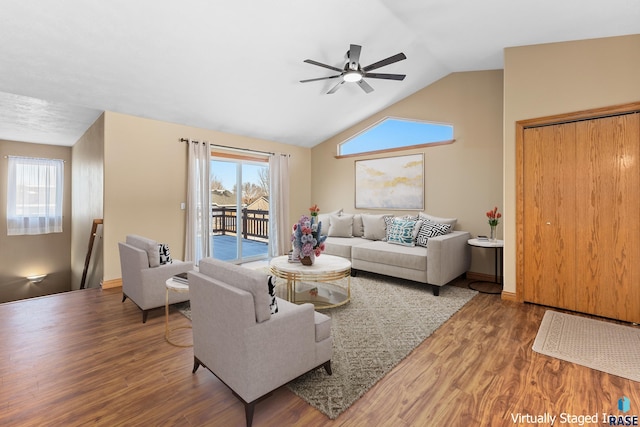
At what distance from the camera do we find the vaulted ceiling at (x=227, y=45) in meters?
2.72

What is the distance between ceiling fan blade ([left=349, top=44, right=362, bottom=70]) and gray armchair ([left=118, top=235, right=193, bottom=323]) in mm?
2781

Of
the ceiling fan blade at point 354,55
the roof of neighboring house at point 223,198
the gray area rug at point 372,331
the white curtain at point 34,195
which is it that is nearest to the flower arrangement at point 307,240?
the gray area rug at point 372,331

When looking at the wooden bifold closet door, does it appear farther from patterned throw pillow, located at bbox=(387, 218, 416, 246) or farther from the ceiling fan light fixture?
the ceiling fan light fixture

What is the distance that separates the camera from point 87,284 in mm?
5176

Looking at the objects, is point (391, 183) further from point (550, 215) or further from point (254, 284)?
point (254, 284)

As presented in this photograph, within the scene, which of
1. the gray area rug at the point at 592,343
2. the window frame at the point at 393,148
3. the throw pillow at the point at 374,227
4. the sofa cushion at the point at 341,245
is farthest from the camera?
the throw pillow at the point at 374,227

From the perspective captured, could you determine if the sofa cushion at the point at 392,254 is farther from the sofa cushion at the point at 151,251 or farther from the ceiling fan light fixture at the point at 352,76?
Result: the sofa cushion at the point at 151,251

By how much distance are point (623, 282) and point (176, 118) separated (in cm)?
584

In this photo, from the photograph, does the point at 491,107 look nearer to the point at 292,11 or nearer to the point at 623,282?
the point at 623,282

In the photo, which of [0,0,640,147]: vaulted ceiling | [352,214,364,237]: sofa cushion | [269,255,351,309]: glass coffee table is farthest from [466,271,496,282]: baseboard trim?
[0,0,640,147]: vaulted ceiling

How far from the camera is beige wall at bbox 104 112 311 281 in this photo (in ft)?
13.6

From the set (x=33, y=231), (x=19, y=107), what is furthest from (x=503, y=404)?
(x=33, y=231)

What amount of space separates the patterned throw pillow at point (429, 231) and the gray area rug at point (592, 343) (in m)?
1.55

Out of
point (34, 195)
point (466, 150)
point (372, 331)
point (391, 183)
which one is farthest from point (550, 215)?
point (34, 195)
